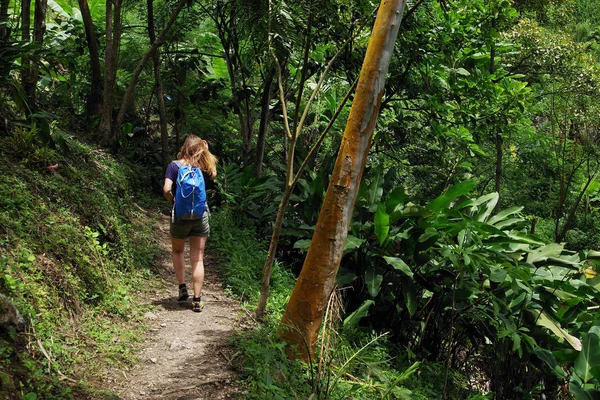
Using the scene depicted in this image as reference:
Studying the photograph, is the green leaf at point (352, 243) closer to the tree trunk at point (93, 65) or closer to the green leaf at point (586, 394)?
the green leaf at point (586, 394)

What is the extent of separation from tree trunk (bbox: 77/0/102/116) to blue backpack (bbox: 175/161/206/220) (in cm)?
450

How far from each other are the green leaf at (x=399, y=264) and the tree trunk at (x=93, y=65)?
586 cm

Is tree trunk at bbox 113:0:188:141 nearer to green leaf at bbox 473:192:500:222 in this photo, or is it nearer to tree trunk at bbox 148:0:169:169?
tree trunk at bbox 148:0:169:169

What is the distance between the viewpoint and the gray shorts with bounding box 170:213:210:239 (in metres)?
5.23

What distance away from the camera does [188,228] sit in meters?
5.25

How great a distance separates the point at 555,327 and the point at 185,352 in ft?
13.2

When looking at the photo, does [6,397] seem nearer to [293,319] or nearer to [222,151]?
[293,319]

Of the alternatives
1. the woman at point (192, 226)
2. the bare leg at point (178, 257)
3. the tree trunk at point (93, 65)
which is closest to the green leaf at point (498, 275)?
the woman at point (192, 226)

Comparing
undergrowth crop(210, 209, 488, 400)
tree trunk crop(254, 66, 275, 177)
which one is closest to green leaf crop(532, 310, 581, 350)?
undergrowth crop(210, 209, 488, 400)

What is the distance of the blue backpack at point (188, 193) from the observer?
5109mm

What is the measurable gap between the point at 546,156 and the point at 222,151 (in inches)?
440

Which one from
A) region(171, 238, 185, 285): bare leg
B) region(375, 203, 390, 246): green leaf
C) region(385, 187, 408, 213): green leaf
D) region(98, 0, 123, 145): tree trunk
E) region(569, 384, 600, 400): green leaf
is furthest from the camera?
region(98, 0, 123, 145): tree trunk

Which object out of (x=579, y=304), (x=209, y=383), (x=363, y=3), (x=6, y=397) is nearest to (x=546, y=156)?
(x=579, y=304)

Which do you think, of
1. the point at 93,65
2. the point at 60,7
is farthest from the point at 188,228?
the point at 60,7
